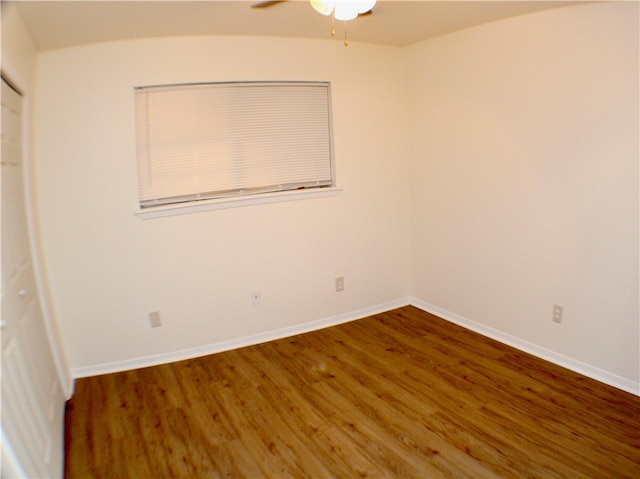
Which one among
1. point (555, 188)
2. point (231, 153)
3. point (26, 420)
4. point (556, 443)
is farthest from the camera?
point (231, 153)

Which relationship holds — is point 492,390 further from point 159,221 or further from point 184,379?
point 159,221

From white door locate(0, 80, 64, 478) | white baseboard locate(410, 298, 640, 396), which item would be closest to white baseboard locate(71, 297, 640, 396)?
white baseboard locate(410, 298, 640, 396)

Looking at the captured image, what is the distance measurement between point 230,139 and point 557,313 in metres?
2.68

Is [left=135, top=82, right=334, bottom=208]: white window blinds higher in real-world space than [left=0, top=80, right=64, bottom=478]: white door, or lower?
higher

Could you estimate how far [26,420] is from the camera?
175 centimetres

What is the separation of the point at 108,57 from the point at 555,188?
10.2 feet

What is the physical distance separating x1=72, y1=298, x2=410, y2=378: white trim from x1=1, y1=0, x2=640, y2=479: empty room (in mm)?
17

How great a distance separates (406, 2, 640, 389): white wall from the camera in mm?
2400

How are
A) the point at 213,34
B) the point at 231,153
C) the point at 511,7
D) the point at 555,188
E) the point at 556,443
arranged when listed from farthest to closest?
the point at 231,153, the point at 213,34, the point at 555,188, the point at 511,7, the point at 556,443

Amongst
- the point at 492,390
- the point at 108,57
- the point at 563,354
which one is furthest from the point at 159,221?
the point at 563,354

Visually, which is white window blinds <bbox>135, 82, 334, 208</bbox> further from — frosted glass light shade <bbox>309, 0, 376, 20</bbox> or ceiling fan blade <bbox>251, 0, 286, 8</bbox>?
frosted glass light shade <bbox>309, 0, 376, 20</bbox>

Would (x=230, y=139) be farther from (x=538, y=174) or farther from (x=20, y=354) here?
(x=538, y=174)

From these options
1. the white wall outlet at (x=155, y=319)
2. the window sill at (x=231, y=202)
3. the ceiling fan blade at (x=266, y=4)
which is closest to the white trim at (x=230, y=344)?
the white wall outlet at (x=155, y=319)

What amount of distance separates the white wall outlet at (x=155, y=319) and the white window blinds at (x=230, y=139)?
824 mm
